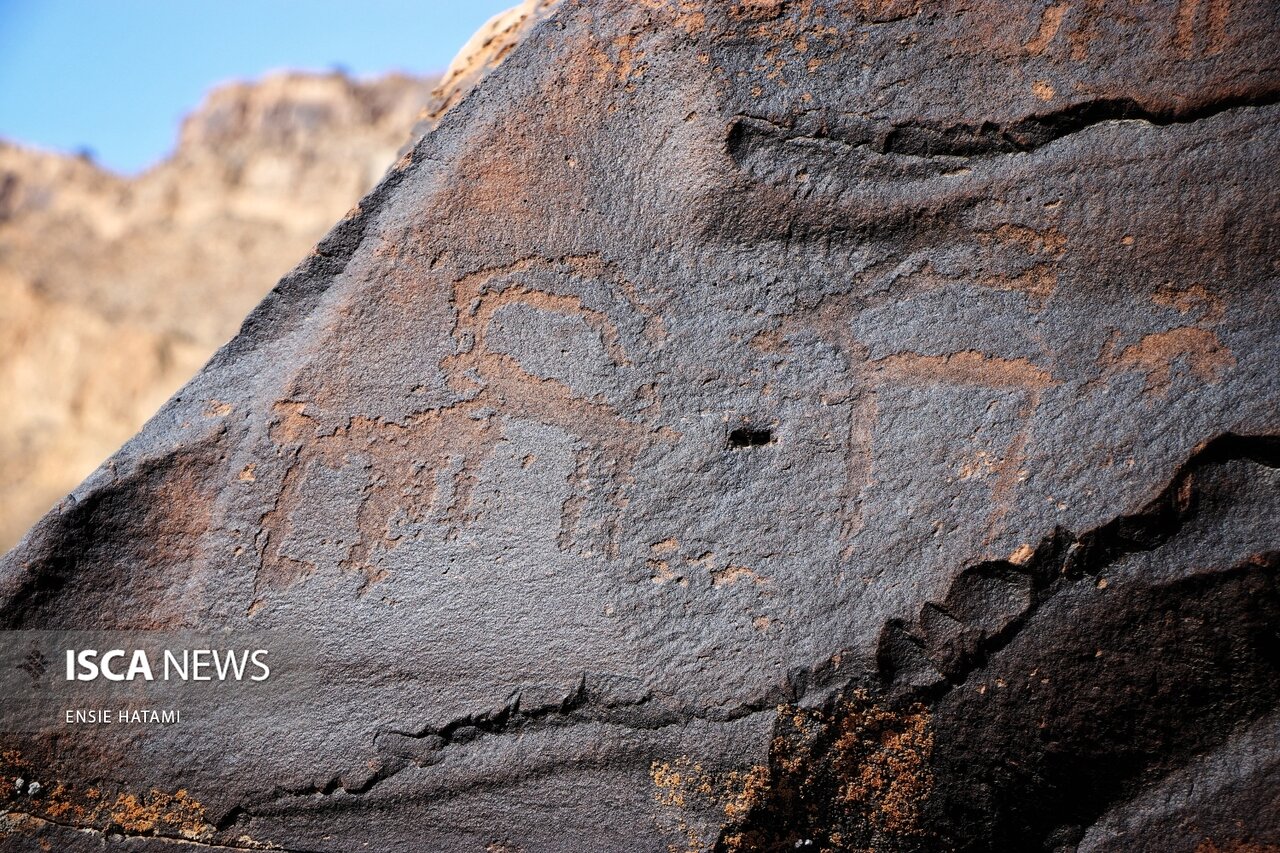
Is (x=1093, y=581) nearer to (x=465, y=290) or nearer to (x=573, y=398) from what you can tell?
(x=573, y=398)

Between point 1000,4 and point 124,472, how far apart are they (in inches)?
43.1

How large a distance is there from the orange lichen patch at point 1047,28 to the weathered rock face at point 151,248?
525 centimetres

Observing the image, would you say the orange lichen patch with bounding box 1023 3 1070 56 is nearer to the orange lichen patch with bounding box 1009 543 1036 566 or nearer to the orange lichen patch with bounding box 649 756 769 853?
the orange lichen patch with bounding box 1009 543 1036 566

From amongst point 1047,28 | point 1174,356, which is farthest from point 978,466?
point 1047,28

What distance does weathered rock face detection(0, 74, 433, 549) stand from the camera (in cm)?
564

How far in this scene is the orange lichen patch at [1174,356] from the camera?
0.98 meters

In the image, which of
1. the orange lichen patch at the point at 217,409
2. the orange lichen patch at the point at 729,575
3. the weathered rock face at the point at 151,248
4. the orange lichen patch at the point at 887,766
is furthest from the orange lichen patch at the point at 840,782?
the weathered rock face at the point at 151,248

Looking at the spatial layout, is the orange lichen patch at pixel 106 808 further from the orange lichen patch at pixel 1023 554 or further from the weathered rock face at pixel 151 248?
the weathered rock face at pixel 151 248

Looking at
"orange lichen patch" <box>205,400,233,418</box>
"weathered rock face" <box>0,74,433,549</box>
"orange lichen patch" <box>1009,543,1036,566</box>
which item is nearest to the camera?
"orange lichen patch" <box>1009,543,1036,566</box>

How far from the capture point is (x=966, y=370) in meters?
1.02

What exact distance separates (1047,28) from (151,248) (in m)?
7.11

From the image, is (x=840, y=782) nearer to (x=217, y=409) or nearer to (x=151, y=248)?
(x=217, y=409)

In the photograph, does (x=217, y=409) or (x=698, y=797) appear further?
(x=217, y=409)

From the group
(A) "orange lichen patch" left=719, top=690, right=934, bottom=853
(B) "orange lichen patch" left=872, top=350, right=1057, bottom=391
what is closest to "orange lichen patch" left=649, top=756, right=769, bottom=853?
(A) "orange lichen patch" left=719, top=690, right=934, bottom=853
